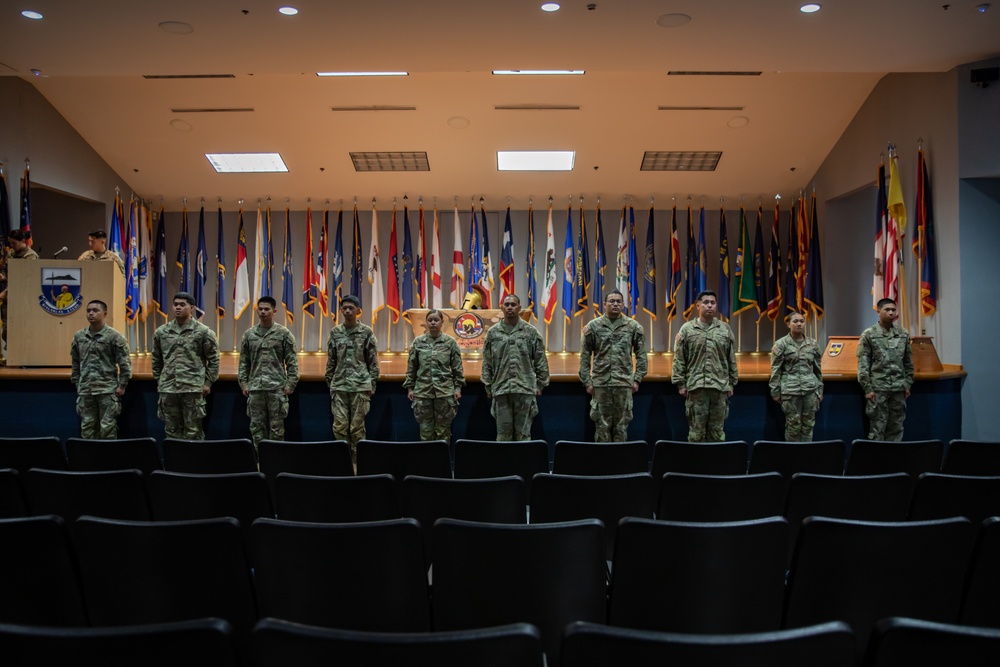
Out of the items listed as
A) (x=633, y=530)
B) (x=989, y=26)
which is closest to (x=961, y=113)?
(x=989, y=26)

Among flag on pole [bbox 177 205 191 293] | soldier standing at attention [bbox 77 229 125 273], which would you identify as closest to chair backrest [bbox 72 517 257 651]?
soldier standing at attention [bbox 77 229 125 273]

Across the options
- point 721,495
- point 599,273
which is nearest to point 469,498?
point 721,495

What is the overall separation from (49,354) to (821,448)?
6622 millimetres

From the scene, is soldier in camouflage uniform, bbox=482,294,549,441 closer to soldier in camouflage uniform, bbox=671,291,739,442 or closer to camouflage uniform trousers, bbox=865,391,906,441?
soldier in camouflage uniform, bbox=671,291,739,442

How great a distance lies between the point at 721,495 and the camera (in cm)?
251

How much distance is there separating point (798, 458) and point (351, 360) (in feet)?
12.1

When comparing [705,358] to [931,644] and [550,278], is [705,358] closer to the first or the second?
[931,644]

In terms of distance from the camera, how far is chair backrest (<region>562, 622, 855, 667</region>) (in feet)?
3.43

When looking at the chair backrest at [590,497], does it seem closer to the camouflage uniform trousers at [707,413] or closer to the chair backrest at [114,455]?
the chair backrest at [114,455]

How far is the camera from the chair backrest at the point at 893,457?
10.8 feet

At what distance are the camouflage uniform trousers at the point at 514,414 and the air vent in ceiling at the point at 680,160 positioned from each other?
599cm

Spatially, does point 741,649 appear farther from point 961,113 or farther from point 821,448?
point 961,113

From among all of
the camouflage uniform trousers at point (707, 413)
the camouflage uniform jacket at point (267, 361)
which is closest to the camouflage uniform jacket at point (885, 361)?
the camouflage uniform trousers at point (707, 413)

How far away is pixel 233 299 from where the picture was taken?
Answer: 11586 mm
